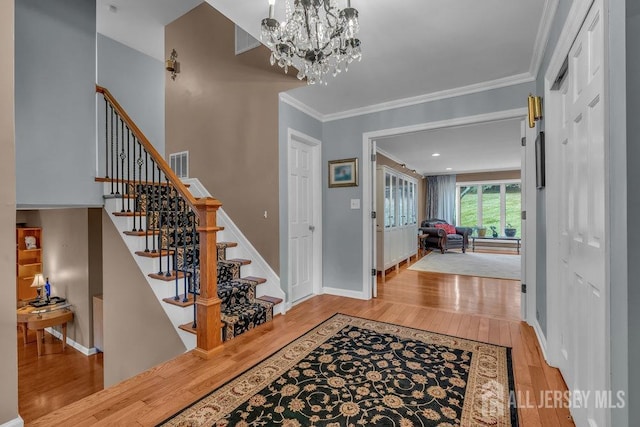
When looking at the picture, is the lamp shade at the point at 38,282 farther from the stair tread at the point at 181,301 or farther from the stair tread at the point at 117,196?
the stair tread at the point at 181,301

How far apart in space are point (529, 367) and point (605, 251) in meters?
1.44

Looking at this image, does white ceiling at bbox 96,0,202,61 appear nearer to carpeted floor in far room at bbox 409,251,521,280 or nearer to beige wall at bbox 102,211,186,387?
beige wall at bbox 102,211,186,387

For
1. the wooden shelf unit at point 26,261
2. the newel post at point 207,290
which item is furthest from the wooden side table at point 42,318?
the newel post at point 207,290

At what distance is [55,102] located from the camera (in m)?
2.71

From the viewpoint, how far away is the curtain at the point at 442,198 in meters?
9.69

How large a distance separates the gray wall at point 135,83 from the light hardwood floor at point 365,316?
3.81 metres

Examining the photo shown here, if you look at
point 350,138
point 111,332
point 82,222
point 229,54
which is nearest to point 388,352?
point 350,138

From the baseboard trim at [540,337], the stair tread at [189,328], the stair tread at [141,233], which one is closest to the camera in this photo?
the baseboard trim at [540,337]

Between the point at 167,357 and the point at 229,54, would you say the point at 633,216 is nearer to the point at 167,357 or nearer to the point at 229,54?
the point at 167,357

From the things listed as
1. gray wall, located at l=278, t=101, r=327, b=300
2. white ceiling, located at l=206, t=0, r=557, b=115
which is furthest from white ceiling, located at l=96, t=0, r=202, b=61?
white ceiling, located at l=206, t=0, r=557, b=115

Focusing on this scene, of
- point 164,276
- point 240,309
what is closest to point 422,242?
point 240,309

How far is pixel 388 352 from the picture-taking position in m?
2.35

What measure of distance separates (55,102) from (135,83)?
8.81 ft

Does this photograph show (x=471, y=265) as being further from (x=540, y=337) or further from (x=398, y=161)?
(x=540, y=337)
